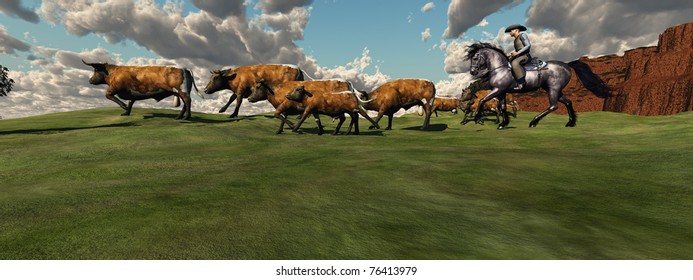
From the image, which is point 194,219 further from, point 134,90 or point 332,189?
point 134,90

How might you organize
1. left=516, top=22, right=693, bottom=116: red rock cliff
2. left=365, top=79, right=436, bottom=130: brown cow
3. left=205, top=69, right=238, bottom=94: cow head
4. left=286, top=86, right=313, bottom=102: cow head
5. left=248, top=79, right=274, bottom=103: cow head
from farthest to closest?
left=516, top=22, right=693, bottom=116: red rock cliff
left=205, top=69, right=238, bottom=94: cow head
left=365, top=79, right=436, bottom=130: brown cow
left=248, top=79, right=274, bottom=103: cow head
left=286, top=86, right=313, bottom=102: cow head

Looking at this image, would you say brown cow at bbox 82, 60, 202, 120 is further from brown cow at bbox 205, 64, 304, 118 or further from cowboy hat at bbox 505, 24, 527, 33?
cowboy hat at bbox 505, 24, 527, 33

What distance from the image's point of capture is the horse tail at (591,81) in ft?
57.7

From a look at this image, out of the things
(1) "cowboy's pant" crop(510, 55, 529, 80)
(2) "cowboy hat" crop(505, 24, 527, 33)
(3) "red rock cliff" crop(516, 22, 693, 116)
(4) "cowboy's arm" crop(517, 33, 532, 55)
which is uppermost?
(3) "red rock cliff" crop(516, 22, 693, 116)

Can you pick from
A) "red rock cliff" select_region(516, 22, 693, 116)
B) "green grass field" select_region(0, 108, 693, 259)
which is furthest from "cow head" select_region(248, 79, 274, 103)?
"red rock cliff" select_region(516, 22, 693, 116)

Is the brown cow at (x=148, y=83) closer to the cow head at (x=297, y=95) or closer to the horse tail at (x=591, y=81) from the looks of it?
the cow head at (x=297, y=95)

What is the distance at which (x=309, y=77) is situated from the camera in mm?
23969

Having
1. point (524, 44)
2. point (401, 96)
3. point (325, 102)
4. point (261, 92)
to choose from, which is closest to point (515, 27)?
point (524, 44)

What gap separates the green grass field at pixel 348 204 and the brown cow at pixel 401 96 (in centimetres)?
1105

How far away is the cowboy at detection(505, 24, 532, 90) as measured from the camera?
15891mm

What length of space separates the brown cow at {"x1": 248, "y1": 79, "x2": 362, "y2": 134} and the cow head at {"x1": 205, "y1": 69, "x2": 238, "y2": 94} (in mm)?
4351

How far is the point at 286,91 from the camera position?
19688 millimetres

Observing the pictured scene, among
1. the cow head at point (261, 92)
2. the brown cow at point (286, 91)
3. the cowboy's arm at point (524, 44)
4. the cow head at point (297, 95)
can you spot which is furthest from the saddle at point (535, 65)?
the cow head at point (261, 92)
